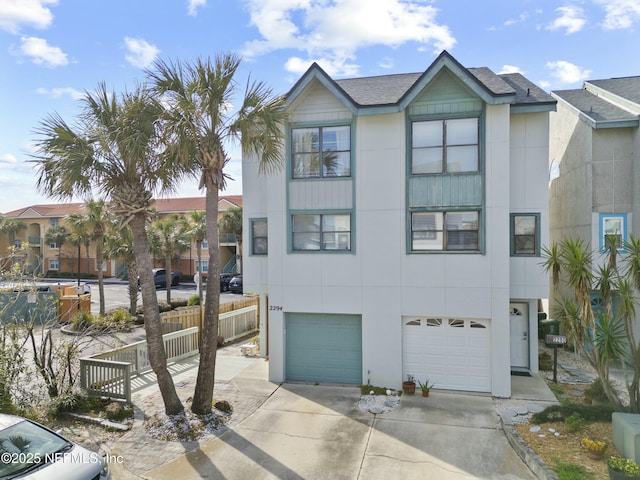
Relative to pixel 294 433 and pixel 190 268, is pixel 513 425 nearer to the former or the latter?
pixel 294 433

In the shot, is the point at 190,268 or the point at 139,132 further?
the point at 190,268

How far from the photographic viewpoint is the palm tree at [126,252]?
2284 centimetres

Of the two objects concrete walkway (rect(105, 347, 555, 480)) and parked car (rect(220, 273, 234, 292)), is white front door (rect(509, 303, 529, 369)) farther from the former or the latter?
parked car (rect(220, 273, 234, 292))

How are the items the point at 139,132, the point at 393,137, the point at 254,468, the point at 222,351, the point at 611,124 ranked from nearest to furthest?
the point at 254,468 → the point at 139,132 → the point at 393,137 → the point at 611,124 → the point at 222,351

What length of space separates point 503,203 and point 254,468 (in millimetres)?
8742

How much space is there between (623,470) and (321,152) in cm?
983

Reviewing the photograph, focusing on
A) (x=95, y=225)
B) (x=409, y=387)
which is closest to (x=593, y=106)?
(x=409, y=387)

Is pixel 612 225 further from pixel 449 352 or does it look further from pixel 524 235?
pixel 449 352

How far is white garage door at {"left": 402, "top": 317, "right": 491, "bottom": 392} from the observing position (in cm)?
1168

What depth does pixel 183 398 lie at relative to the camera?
1100 centimetres

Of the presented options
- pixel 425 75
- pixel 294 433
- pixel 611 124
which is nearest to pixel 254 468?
pixel 294 433

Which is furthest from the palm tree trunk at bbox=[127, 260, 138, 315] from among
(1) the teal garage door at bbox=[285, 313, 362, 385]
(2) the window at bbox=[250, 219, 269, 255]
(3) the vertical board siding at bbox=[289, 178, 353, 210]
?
(3) the vertical board siding at bbox=[289, 178, 353, 210]

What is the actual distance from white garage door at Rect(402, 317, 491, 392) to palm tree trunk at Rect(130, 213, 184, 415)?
6.32 meters

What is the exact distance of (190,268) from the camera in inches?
1778
